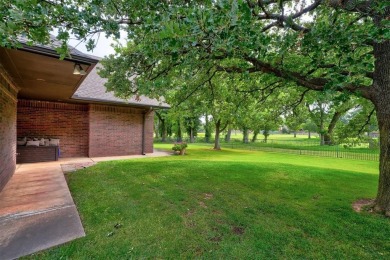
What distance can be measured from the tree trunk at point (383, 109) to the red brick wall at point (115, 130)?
10.7 meters

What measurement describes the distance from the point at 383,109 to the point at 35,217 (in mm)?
6587

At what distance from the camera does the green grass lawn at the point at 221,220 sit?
2643mm

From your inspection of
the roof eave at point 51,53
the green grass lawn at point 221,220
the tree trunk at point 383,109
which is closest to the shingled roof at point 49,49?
the roof eave at point 51,53

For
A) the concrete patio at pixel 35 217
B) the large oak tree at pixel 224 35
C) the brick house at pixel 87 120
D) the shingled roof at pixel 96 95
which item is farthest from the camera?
the shingled roof at pixel 96 95

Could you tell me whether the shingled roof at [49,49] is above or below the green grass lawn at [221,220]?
above

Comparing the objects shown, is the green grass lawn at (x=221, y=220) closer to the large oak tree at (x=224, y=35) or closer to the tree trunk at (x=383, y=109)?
the tree trunk at (x=383, y=109)

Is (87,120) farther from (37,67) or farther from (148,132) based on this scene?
(37,67)

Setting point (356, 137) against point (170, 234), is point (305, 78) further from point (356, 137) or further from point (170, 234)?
point (170, 234)

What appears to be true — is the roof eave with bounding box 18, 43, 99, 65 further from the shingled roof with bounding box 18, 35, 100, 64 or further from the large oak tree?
the large oak tree

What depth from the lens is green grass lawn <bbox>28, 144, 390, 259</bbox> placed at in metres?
2.64

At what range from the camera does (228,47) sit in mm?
2336

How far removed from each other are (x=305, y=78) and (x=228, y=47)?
264 centimetres

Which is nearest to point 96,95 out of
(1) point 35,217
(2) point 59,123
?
(2) point 59,123

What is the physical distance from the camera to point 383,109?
3758 millimetres
